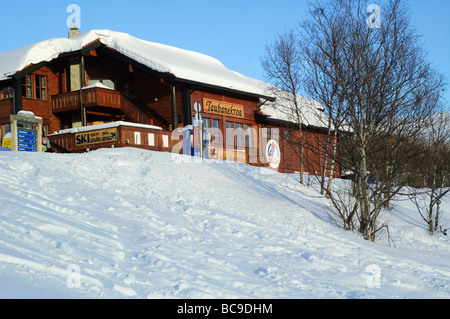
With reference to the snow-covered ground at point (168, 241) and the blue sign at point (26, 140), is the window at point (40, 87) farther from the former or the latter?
the snow-covered ground at point (168, 241)

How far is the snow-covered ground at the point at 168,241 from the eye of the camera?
20.6 ft

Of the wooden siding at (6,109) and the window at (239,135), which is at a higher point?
the wooden siding at (6,109)

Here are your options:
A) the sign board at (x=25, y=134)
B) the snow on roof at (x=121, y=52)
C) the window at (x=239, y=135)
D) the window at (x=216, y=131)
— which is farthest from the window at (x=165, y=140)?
the window at (x=239, y=135)

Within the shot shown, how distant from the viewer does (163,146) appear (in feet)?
69.9

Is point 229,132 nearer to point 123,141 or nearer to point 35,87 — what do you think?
point 123,141

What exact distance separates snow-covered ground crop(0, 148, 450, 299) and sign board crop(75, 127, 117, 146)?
4.67m

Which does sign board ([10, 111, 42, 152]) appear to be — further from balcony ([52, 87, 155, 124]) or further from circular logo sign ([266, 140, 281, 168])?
circular logo sign ([266, 140, 281, 168])

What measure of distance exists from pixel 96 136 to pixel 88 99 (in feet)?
12.8

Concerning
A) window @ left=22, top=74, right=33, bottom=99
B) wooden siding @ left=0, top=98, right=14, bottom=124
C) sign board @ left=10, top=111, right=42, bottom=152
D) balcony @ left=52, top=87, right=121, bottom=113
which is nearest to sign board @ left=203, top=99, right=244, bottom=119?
balcony @ left=52, top=87, right=121, bottom=113

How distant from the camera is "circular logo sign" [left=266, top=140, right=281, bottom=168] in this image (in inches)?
1119

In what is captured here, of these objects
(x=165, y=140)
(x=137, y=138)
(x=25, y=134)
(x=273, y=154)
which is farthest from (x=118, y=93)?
(x=273, y=154)

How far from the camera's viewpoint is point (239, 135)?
27469mm

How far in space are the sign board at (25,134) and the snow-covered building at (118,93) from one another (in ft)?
10.6
